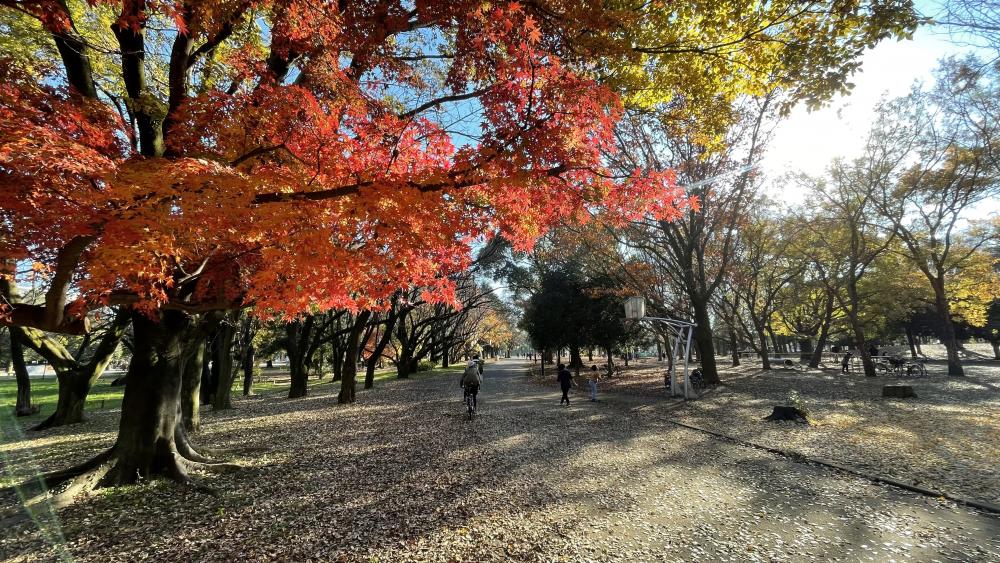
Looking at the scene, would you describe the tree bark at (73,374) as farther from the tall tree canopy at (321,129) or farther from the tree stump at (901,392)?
the tree stump at (901,392)

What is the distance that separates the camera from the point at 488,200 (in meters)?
6.19

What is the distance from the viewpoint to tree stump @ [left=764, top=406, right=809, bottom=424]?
9.45 m

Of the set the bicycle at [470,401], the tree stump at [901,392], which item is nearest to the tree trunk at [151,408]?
the bicycle at [470,401]

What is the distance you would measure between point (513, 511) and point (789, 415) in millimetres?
8498

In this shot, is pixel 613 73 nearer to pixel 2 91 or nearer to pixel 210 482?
pixel 2 91

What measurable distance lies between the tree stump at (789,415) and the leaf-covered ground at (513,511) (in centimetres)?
291

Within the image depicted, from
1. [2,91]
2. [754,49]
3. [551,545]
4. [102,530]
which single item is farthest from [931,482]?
[2,91]

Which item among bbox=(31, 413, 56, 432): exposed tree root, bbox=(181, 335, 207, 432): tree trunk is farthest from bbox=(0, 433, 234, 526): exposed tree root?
bbox=(31, 413, 56, 432): exposed tree root

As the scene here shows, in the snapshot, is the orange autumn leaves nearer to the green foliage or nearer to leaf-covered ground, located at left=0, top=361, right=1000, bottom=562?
leaf-covered ground, located at left=0, top=361, right=1000, bottom=562

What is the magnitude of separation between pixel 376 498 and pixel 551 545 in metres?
2.49

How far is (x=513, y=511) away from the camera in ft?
15.1

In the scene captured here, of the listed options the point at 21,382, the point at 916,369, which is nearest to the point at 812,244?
the point at 916,369

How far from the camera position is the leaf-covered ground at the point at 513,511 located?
12.4ft

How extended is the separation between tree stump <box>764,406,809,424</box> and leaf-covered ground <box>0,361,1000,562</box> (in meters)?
2.91
